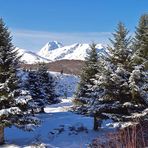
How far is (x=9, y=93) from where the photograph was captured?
Answer: 25219mm

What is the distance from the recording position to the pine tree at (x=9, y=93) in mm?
24844

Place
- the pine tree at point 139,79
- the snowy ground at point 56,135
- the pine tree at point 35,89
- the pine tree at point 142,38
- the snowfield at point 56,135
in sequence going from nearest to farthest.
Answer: the pine tree at point 139,79, the snowfield at point 56,135, the snowy ground at point 56,135, the pine tree at point 142,38, the pine tree at point 35,89

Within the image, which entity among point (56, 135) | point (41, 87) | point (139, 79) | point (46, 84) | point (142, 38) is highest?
point (142, 38)

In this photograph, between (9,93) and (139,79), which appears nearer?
(139,79)

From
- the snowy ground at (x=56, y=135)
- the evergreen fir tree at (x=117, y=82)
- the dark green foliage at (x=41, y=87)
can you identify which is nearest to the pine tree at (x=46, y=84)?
the dark green foliage at (x=41, y=87)

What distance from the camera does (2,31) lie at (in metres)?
27.4

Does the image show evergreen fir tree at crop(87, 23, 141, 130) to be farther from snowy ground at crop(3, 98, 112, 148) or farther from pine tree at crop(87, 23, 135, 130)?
snowy ground at crop(3, 98, 112, 148)

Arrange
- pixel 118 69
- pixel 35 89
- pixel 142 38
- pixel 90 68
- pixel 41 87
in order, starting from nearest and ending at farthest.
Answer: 1. pixel 118 69
2. pixel 90 68
3. pixel 142 38
4. pixel 35 89
5. pixel 41 87

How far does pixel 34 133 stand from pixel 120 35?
470 inches

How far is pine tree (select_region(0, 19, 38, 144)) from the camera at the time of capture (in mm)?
24844

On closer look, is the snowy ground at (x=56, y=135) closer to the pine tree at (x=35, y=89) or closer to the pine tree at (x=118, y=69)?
the pine tree at (x=118, y=69)

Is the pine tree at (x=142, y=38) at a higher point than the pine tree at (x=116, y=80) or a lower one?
higher

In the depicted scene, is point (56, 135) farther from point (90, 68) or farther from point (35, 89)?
point (35, 89)

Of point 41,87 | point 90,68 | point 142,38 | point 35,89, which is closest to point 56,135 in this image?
point 90,68
